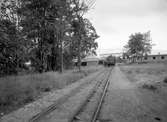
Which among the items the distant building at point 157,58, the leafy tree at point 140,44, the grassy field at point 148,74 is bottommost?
the grassy field at point 148,74

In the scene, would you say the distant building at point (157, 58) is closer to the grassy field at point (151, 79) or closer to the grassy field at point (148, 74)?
the grassy field at point (148, 74)

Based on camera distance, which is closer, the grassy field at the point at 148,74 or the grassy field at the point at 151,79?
the grassy field at the point at 151,79

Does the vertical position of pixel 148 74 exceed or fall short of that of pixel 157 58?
it falls short

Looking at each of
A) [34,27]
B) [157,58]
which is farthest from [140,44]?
[34,27]

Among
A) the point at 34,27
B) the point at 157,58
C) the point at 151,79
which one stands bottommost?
the point at 151,79

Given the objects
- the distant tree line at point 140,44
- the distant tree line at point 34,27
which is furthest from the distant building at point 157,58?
the distant tree line at point 34,27

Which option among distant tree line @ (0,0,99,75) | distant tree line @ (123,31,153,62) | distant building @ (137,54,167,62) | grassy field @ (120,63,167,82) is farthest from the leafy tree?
distant tree line @ (0,0,99,75)

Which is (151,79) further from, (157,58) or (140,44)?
(157,58)

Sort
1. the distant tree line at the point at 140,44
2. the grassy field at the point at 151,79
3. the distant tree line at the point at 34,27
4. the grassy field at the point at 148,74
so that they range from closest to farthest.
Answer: the grassy field at the point at 151,79 < the distant tree line at the point at 34,27 < the grassy field at the point at 148,74 < the distant tree line at the point at 140,44

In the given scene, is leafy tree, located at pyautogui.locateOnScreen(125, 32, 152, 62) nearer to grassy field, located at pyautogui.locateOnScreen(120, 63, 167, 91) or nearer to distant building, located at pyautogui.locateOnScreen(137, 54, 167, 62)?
distant building, located at pyautogui.locateOnScreen(137, 54, 167, 62)

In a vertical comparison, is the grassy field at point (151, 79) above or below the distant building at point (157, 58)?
below

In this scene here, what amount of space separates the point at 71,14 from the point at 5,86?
1366cm

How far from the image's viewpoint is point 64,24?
50.1ft

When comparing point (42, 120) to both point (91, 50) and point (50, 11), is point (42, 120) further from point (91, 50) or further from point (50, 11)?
point (91, 50)
